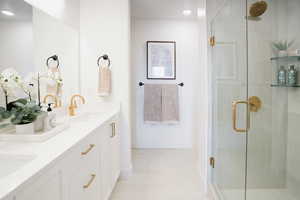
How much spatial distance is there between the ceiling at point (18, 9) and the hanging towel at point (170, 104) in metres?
2.31

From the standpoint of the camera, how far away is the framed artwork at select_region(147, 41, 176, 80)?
138 inches

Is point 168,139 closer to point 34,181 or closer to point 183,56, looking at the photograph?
point 183,56

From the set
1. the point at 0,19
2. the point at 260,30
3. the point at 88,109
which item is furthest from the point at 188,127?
the point at 0,19

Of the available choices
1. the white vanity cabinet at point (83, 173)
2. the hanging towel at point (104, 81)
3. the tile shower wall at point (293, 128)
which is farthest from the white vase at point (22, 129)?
the tile shower wall at point (293, 128)

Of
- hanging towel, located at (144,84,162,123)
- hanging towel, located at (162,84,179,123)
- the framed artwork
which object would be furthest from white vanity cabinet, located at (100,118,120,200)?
the framed artwork

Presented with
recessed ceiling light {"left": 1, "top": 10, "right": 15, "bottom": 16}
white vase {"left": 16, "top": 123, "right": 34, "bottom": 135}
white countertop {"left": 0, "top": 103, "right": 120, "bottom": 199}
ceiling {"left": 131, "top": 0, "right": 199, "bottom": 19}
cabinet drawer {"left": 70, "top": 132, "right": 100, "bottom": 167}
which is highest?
ceiling {"left": 131, "top": 0, "right": 199, "bottom": 19}

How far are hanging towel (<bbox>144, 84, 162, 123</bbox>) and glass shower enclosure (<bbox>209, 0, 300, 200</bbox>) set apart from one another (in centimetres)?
162

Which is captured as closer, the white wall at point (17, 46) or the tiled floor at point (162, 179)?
the white wall at point (17, 46)

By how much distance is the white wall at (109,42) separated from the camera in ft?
8.18

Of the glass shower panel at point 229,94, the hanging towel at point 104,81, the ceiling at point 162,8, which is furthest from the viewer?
the ceiling at point 162,8

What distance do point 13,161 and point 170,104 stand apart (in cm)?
277

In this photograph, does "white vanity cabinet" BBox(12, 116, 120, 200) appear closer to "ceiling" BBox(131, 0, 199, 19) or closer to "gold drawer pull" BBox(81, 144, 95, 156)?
"gold drawer pull" BBox(81, 144, 95, 156)

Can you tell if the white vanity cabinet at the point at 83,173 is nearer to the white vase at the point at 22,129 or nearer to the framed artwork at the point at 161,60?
the white vase at the point at 22,129

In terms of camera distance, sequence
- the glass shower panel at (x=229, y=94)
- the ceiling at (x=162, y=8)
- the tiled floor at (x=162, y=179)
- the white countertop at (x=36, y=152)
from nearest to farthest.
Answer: the white countertop at (x=36, y=152) < the glass shower panel at (x=229, y=94) < the tiled floor at (x=162, y=179) < the ceiling at (x=162, y=8)
